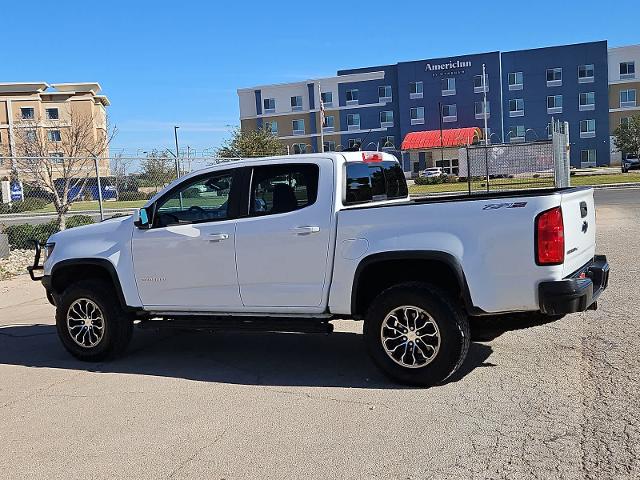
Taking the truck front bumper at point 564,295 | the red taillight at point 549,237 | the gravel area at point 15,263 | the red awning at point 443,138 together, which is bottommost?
the gravel area at point 15,263

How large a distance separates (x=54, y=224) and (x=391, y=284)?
13.5 meters

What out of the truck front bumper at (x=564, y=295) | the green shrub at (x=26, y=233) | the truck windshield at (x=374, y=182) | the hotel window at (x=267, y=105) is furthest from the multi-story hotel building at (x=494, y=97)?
the truck front bumper at (x=564, y=295)

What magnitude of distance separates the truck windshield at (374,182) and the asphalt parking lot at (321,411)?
5.20 feet

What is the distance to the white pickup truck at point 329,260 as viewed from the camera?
489 centimetres

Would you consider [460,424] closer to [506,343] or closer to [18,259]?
[506,343]

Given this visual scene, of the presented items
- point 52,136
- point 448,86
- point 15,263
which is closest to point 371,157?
point 15,263

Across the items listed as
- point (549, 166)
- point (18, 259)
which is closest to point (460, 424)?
point (18, 259)

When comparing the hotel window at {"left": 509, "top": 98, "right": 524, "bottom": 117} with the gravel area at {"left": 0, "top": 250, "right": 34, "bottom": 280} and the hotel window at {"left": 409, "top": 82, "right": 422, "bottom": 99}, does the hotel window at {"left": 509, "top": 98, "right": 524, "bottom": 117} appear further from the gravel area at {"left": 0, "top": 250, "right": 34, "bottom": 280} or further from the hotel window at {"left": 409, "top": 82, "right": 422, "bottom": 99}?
the gravel area at {"left": 0, "top": 250, "right": 34, "bottom": 280}

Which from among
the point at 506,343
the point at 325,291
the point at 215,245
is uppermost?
the point at 215,245

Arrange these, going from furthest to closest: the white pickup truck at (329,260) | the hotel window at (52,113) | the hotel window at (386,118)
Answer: the hotel window at (52,113)
the hotel window at (386,118)
the white pickup truck at (329,260)

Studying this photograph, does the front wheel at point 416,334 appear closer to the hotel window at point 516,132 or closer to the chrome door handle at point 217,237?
the chrome door handle at point 217,237

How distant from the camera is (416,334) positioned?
17.3ft

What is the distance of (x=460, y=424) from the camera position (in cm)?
447

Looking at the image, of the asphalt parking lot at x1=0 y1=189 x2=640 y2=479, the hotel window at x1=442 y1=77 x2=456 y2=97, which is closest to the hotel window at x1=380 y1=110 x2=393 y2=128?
the hotel window at x1=442 y1=77 x2=456 y2=97
